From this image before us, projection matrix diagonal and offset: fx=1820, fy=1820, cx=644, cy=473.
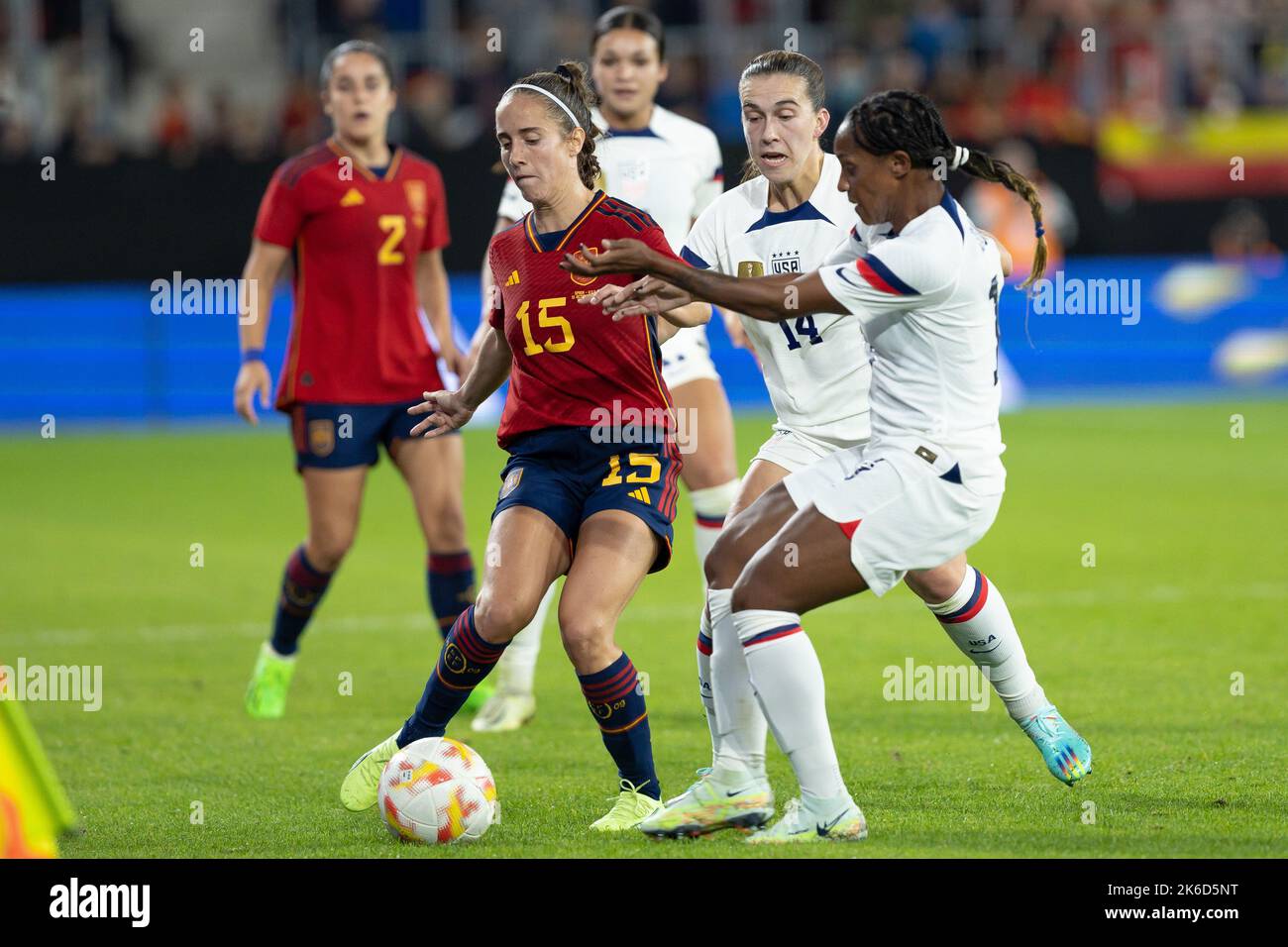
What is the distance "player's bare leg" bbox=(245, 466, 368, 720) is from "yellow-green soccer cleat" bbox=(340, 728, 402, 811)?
6.59ft

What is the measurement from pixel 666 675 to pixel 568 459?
2.89 m

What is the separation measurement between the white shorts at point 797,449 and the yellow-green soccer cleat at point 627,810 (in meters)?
1.23

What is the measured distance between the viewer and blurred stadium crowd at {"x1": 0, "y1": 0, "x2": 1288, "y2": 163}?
21.2 m

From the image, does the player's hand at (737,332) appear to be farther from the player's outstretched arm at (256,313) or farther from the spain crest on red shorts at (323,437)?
the player's outstretched arm at (256,313)

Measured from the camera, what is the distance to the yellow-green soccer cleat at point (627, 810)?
5.54 m

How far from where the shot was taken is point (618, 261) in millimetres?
4906

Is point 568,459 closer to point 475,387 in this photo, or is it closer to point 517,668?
point 475,387

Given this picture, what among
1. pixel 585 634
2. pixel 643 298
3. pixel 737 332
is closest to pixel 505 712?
pixel 737 332

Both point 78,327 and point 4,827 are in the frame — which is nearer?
point 4,827

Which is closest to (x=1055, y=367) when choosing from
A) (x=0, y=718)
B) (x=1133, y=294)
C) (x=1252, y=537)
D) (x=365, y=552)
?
(x=1133, y=294)
